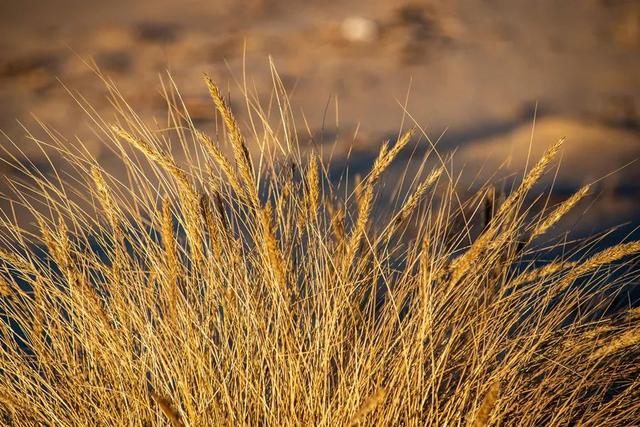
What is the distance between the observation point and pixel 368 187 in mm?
1550

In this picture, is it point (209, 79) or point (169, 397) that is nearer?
point (209, 79)

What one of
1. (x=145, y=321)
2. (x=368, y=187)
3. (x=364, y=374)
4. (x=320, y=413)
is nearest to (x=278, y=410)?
(x=320, y=413)

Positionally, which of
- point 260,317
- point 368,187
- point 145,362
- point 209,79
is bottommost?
point 145,362

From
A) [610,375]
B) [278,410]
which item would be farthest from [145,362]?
[610,375]

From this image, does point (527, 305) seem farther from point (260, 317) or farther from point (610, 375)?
point (260, 317)

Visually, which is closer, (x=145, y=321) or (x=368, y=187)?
(x=368, y=187)

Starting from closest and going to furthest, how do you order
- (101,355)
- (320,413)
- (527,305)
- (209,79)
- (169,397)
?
(209,79) < (320,413) < (169,397) < (101,355) < (527,305)

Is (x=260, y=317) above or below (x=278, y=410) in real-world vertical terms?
above

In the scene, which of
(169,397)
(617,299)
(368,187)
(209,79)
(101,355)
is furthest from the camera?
(617,299)

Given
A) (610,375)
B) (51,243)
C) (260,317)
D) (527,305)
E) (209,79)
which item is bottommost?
(610,375)

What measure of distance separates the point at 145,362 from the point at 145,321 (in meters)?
0.12

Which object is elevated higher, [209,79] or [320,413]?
[209,79]

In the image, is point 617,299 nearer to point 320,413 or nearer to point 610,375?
point 610,375

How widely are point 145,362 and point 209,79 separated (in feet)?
2.94
